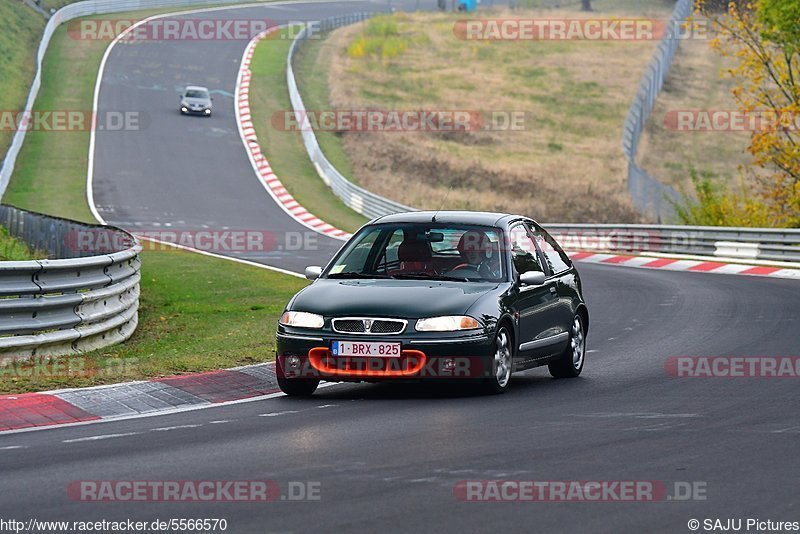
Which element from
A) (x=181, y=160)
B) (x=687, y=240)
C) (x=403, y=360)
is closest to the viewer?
(x=403, y=360)

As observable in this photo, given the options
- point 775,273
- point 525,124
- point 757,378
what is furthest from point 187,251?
point 525,124

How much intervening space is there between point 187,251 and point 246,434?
74.3ft

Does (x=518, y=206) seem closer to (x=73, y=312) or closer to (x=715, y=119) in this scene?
(x=715, y=119)

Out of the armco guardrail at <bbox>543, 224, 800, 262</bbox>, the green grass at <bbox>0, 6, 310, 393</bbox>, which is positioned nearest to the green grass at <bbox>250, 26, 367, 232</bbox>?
the armco guardrail at <bbox>543, 224, 800, 262</bbox>

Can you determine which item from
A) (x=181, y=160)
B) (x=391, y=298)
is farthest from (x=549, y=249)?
(x=181, y=160)

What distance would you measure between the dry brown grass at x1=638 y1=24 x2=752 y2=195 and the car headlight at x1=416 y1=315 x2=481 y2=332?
137ft

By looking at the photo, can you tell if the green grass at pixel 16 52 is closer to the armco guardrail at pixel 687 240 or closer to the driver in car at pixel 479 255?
the armco guardrail at pixel 687 240

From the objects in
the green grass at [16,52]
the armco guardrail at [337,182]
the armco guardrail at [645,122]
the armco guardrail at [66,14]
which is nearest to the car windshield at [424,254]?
the armco guardrail at [645,122]

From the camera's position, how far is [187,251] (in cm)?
3216

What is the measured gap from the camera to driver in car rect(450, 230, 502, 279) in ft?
41.2

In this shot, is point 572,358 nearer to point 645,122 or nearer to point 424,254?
point 424,254

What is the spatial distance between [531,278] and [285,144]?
43.3m

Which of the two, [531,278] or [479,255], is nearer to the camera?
[531,278]

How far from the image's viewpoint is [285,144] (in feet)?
181
